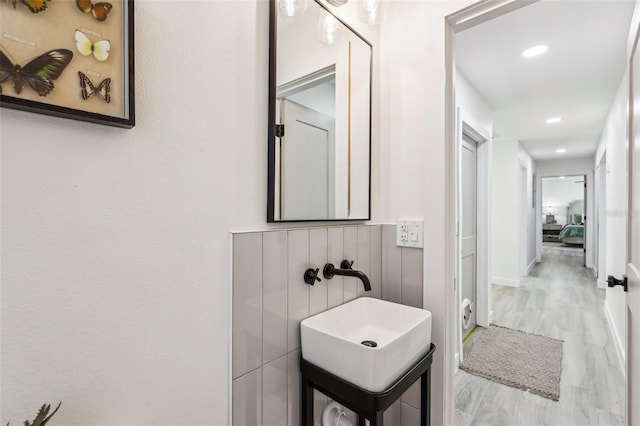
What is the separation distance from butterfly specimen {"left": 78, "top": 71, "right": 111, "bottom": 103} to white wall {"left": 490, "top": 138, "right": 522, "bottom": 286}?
520cm

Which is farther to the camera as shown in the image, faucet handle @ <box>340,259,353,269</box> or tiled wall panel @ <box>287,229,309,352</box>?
faucet handle @ <box>340,259,353,269</box>

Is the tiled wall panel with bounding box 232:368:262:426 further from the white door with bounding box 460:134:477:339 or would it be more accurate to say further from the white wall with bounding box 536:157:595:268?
the white wall with bounding box 536:157:595:268

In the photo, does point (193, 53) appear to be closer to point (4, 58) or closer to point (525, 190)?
point (4, 58)

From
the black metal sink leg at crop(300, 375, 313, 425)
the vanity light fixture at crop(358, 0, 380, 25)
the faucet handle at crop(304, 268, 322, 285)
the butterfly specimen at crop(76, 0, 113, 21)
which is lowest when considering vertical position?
the black metal sink leg at crop(300, 375, 313, 425)

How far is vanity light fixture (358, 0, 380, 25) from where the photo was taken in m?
1.28

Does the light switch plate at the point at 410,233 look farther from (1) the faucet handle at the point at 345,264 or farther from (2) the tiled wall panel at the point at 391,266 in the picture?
(1) the faucet handle at the point at 345,264

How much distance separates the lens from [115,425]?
0.69 metres

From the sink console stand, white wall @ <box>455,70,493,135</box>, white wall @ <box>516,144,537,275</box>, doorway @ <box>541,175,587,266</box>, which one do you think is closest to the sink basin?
the sink console stand

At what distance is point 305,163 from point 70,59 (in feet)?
2.37

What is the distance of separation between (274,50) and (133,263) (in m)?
0.76

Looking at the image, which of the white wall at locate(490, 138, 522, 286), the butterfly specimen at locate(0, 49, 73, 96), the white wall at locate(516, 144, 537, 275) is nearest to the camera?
the butterfly specimen at locate(0, 49, 73, 96)

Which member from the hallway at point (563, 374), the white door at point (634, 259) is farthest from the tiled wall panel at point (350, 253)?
the hallway at point (563, 374)

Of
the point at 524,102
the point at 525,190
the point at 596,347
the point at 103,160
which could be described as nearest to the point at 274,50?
the point at 103,160

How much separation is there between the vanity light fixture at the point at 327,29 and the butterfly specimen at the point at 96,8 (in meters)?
0.77
